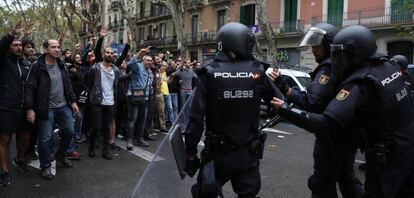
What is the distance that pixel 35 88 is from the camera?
5660 millimetres

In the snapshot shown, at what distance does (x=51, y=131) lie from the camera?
19.1 feet

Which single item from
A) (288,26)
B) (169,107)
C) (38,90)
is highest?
(288,26)

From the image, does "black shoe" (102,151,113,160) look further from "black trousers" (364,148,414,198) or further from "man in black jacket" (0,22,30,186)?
"black trousers" (364,148,414,198)

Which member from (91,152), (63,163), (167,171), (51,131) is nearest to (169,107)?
(91,152)

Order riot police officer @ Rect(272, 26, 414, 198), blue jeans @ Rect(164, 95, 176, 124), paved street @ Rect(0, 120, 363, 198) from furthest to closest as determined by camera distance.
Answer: blue jeans @ Rect(164, 95, 176, 124) < paved street @ Rect(0, 120, 363, 198) < riot police officer @ Rect(272, 26, 414, 198)

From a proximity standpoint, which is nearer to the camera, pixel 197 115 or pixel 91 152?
pixel 197 115

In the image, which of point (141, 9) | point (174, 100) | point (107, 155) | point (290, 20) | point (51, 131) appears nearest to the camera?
point (51, 131)

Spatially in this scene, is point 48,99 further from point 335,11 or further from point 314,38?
point 335,11

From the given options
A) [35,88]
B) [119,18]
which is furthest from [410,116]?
[119,18]

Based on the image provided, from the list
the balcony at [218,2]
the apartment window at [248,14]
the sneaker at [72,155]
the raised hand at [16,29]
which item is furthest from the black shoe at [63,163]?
the balcony at [218,2]

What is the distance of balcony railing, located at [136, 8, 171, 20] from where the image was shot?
45131 millimetres

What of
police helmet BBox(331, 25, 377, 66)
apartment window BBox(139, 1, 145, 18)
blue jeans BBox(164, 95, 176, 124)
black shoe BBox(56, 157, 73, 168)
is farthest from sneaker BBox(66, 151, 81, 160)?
apartment window BBox(139, 1, 145, 18)

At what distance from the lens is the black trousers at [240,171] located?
342 cm

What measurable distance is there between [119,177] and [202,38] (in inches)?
1269
